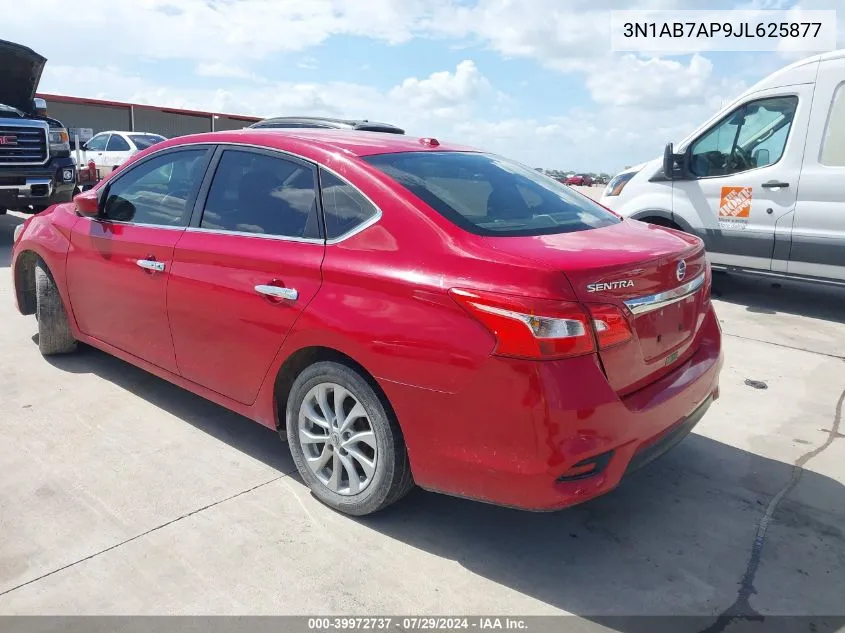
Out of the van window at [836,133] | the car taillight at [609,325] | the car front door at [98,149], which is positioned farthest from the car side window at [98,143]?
the car taillight at [609,325]

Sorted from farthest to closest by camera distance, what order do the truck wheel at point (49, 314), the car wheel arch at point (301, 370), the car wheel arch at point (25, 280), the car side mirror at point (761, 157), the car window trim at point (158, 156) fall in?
the car side mirror at point (761, 157), the car wheel arch at point (25, 280), the truck wheel at point (49, 314), the car window trim at point (158, 156), the car wheel arch at point (301, 370)

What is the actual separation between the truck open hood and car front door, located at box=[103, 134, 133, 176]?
19.6ft

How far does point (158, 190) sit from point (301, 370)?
61.5 inches

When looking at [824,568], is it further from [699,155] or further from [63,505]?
[699,155]

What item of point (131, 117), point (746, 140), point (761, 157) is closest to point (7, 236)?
point (746, 140)

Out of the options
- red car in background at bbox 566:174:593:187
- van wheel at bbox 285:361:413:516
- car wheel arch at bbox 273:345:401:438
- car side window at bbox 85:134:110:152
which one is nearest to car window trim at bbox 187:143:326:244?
car wheel arch at bbox 273:345:401:438

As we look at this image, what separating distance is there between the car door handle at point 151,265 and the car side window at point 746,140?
219 inches

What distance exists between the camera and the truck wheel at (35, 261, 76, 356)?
4.57 metres

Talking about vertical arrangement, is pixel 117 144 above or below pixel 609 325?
above

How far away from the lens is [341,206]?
2900 mm

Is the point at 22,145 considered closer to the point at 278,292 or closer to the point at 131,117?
the point at 278,292

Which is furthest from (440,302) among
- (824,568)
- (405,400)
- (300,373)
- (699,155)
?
(699,155)

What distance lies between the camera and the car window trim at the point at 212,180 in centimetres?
296

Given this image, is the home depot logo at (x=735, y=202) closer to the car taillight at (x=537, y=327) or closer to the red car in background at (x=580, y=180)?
the car taillight at (x=537, y=327)
